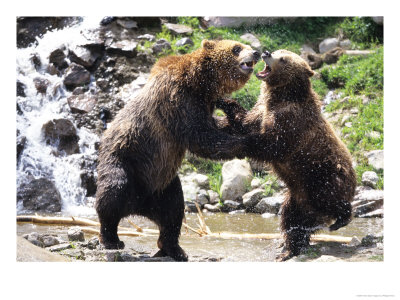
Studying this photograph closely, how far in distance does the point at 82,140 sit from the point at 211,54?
5258 millimetres

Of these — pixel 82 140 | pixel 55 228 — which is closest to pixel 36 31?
pixel 82 140

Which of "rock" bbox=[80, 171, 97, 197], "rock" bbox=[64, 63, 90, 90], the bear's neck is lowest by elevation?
"rock" bbox=[80, 171, 97, 197]

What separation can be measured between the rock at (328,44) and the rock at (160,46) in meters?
3.33

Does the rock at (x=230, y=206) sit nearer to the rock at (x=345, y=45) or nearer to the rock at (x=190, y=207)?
the rock at (x=190, y=207)

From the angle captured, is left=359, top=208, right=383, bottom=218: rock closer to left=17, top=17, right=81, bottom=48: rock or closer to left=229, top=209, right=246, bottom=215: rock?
left=229, top=209, right=246, bottom=215: rock

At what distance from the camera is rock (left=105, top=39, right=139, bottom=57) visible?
1150 cm

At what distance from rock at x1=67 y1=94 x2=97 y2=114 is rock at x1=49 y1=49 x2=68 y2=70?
0.65 meters

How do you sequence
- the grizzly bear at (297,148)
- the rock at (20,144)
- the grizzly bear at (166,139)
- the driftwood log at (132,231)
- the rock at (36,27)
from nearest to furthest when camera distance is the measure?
the grizzly bear at (166,139), the grizzly bear at (297,148), the driftwood log at (132,231), the rock at (36,27), the rock at (20,144)

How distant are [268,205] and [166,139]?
12.1 feet

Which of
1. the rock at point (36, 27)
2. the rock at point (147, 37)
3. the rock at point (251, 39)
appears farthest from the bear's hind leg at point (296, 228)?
the rock at point (147, 37)

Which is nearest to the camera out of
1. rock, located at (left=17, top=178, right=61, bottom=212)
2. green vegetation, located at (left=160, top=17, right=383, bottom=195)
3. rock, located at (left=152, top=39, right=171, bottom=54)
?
green vegetation, located at (left=160, top=17, right=383, bottom=195)

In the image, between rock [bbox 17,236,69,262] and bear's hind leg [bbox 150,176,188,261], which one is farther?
bear's hind leg [bbox 150,176,188,261]

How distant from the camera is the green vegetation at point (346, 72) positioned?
27.5 feet

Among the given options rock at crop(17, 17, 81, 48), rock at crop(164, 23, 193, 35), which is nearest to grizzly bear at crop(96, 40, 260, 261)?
rock at crop(164, 23, 193, 35)
